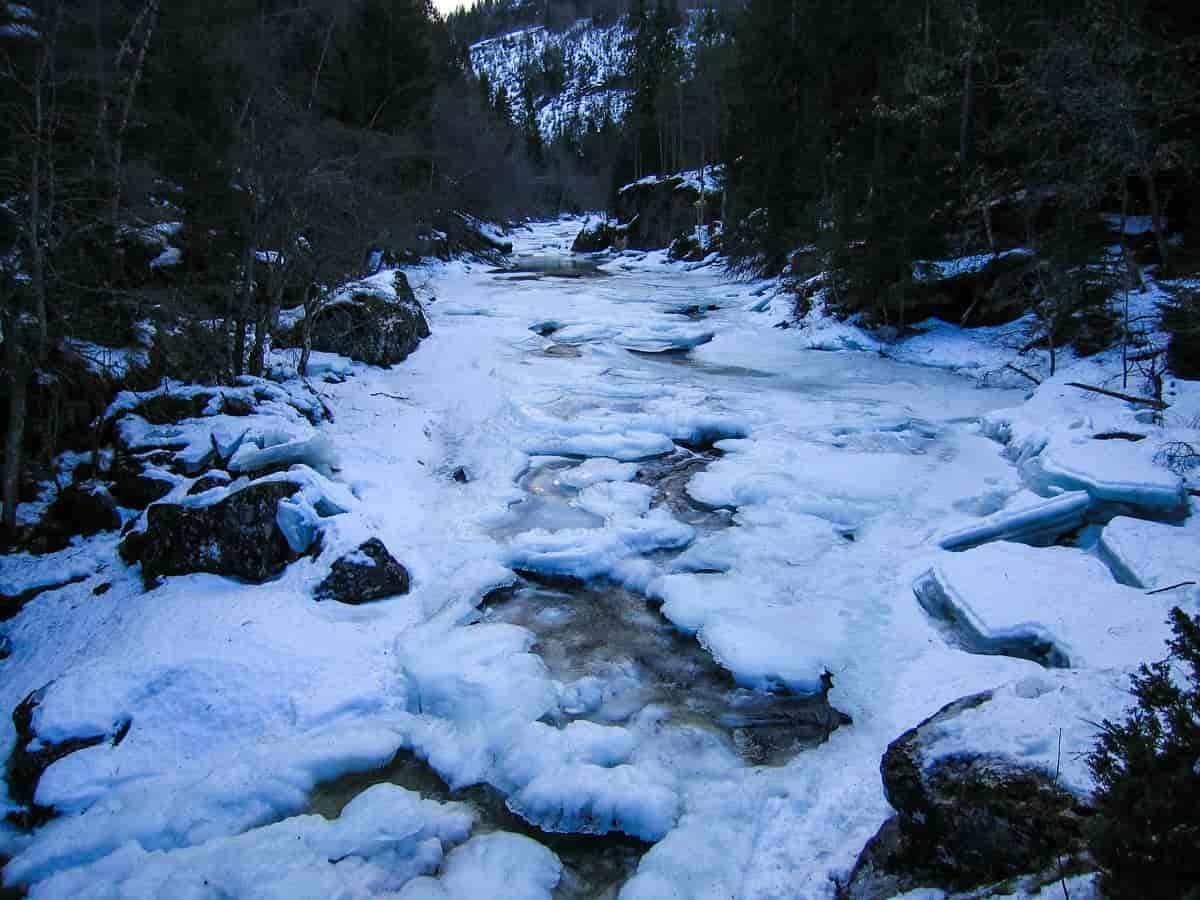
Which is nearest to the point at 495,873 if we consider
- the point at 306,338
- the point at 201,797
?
the point at 201,797

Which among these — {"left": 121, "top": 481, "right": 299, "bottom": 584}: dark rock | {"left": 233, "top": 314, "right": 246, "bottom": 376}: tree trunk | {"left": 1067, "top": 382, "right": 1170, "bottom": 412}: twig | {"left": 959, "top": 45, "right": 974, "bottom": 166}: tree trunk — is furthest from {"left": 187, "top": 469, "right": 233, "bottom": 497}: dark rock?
{"left": 959, "top": 45, "right": 974, "bottom": 166}: tree trunk

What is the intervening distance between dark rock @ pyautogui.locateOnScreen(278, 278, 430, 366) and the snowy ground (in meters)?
3.67

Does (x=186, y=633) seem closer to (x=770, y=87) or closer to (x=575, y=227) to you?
(x=770, y=87)

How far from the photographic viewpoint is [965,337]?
1527cm

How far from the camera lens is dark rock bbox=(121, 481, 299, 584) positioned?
19.8 feet

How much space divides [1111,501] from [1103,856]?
5.59m

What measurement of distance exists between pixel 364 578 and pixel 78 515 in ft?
10.8

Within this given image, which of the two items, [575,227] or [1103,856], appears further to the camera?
[575,227]

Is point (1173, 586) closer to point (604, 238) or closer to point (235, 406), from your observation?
point (235, 406)

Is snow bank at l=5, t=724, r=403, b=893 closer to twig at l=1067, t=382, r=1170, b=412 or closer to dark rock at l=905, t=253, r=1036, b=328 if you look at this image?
twig at l=1067, t=382, r=1170, b=412

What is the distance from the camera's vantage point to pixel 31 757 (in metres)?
4.29

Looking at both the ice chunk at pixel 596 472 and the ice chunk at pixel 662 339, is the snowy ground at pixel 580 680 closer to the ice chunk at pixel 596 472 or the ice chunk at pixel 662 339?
the ice chunk at pixel 596 472

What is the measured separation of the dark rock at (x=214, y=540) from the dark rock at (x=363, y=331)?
7.14 m

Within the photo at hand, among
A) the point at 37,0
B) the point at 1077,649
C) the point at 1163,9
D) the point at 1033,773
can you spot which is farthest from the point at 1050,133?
the point at 37,0
